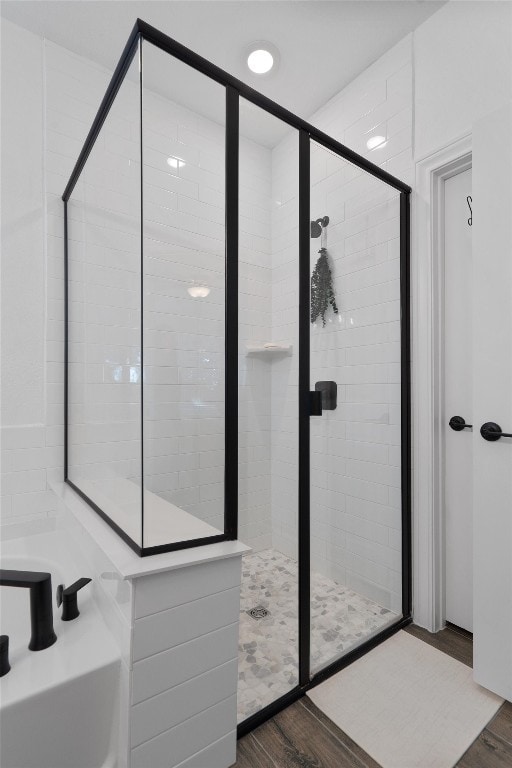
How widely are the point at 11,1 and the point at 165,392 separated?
1963 millimetres

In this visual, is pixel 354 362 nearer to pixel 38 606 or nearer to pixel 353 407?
pixel 353 407

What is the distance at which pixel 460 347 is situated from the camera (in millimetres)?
1815

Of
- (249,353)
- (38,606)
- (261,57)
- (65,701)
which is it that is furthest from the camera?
(261,57)

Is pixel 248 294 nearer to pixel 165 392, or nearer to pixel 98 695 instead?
pixel 165 392

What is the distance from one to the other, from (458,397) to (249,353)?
1104mm

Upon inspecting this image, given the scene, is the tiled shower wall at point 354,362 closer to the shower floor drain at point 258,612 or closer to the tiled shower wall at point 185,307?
the tiled shower wall at point 185,307

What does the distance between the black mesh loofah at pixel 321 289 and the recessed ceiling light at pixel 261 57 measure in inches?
46.6

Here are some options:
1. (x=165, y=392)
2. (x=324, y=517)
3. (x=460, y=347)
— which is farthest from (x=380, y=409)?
(x=165, y=392)

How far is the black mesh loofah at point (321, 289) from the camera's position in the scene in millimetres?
1552

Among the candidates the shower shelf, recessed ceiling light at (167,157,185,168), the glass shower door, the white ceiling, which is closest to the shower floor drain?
the glass shower door

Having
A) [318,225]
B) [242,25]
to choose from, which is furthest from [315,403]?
[242,25]

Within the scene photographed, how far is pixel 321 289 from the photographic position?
5.27ft

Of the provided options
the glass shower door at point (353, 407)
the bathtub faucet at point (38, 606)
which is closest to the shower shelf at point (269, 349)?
the glass shower door at point (353, 407)

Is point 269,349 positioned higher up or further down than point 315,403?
higher up
